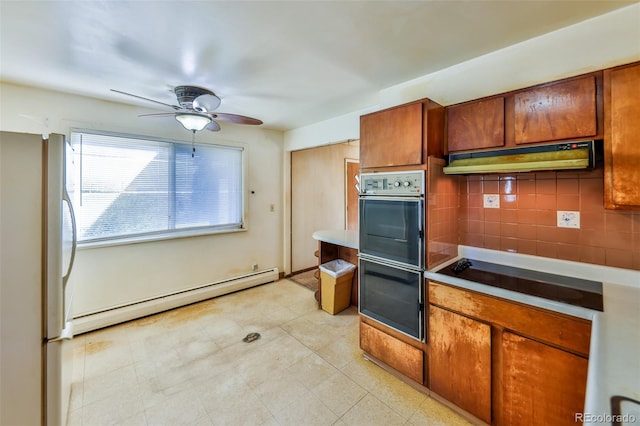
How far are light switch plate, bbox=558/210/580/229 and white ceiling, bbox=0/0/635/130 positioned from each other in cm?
114

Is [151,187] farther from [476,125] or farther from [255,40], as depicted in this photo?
[476,125]

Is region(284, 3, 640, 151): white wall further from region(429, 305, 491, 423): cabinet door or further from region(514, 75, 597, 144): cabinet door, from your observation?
region(429, 305, 491, 423): cabinet door

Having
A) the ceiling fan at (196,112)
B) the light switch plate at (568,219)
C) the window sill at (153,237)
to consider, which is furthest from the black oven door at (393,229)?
the window sill at (153,237)

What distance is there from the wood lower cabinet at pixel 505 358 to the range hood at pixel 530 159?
78 cm

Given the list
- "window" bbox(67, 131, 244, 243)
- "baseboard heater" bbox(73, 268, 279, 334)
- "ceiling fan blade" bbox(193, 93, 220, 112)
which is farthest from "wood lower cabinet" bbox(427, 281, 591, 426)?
"window" bbox(67, 131, 244, 243)

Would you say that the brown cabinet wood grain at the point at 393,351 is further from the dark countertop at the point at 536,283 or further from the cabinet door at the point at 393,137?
the cabinet door at the point at 393,137

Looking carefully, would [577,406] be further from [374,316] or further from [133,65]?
[133,65]

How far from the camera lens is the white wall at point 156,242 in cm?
243

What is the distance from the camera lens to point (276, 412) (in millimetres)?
1723

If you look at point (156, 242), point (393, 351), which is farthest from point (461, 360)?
point (156, 242)

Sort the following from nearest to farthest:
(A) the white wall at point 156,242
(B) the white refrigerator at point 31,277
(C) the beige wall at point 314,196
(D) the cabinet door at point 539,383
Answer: (B) the white refrigerator at point 31,277 < (D) the cabinet door at point 539,383 < (A) the white wall at point 156,242 < (C) the beige wall at point 314,196

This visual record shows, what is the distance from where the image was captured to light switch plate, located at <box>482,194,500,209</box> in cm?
196

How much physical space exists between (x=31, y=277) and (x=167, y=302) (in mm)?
2315

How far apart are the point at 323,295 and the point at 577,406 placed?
7.41 ft
